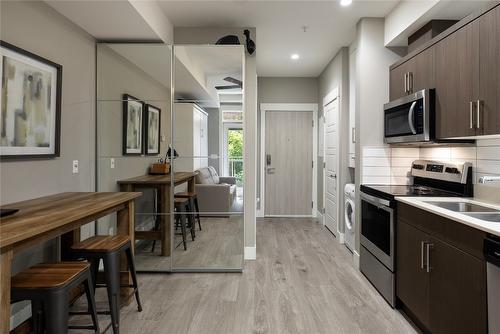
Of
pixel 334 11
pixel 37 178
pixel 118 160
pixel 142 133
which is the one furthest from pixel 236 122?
pixel 37 178

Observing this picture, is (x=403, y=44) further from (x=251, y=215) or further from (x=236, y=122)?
(x=251, y=215)

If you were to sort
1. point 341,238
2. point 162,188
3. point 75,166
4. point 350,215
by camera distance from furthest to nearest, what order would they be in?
point 341,238 → point 350,215 → point 162,188 → point 75,166

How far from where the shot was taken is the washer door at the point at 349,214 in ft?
12.6

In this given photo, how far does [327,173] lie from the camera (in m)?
5.23

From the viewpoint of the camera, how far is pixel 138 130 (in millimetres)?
3338

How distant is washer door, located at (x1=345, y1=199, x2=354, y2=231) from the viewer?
12.6ft

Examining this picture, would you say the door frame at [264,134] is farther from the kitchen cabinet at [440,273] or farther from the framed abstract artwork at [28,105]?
the framed abstract artwork at [28,105]

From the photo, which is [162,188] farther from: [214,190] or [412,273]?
[412,273]

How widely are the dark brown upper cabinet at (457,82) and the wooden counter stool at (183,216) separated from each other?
239 centimetres

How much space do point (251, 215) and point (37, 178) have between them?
210 cm

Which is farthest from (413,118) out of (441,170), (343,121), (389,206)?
(343,121)

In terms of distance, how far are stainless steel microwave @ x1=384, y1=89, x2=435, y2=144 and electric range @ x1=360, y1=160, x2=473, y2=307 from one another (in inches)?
14.8

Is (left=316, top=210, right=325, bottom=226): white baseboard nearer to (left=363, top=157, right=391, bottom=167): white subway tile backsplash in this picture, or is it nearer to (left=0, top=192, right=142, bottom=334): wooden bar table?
(left=363, top=157, right=391, bottom=167): white subway tile backsplash

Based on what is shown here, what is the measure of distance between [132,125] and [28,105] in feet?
3.80
